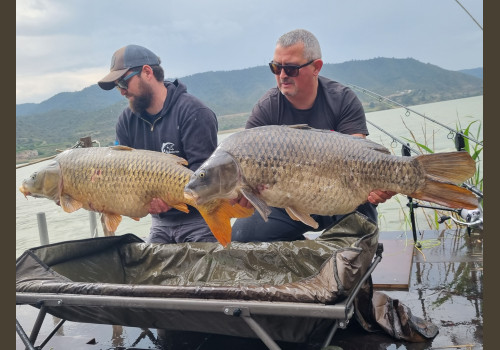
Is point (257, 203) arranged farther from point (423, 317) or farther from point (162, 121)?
point (162, 121)

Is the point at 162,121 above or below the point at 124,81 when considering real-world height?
below

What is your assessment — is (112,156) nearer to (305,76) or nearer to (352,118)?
(305,76)

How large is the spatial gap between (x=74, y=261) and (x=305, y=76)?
1.45 m

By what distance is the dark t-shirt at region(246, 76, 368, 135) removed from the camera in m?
2.68

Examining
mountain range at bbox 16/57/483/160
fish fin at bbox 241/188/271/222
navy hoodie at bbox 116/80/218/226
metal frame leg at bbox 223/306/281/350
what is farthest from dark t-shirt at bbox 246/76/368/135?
mountain range at bbox 16/57/483/160

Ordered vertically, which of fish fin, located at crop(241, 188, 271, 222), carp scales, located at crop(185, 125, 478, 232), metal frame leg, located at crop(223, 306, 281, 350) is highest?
carp scales, located at crop(185, 125, 478, 232)

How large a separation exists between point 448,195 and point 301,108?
3.62ft

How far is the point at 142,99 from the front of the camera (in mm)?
2941

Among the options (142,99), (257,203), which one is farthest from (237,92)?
(257,203)

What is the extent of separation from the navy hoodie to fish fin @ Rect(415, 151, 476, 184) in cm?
127

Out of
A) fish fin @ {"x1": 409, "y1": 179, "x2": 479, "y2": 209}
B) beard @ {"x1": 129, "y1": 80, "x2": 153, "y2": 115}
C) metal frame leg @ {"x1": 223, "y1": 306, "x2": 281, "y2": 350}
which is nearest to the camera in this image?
metal frame leg @ {"x1": 223, "y1": 306, "x2": 281, "y2": 350}

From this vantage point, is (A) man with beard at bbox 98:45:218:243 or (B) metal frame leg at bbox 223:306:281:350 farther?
(A) man with beard at bbox 98:45:218:243

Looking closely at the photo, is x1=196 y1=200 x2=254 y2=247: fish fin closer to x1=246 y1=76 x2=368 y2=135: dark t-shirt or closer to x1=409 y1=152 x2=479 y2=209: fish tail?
x1=409 y1=152 x2=479 y2=209: fish tail

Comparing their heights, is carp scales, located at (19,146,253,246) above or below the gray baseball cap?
below
